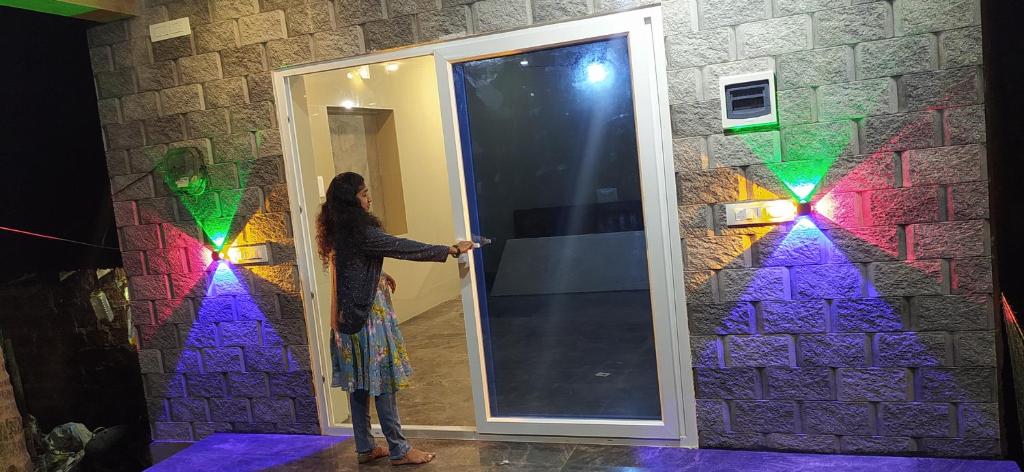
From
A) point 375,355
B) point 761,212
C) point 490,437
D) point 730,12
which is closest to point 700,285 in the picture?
point 761,212

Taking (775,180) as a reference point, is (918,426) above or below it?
below

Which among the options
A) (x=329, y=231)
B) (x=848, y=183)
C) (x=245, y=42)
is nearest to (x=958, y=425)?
(x=848, y=183)

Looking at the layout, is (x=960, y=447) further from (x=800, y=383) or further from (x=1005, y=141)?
(x=1005, y=141)

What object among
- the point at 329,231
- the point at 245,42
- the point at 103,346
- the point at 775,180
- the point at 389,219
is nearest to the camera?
the point at 775,180

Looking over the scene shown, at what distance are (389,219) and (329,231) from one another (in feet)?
8.43

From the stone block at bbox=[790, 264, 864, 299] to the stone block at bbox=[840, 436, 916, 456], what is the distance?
60cm

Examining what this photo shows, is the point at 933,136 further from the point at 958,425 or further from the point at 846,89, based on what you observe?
the point at 958,425

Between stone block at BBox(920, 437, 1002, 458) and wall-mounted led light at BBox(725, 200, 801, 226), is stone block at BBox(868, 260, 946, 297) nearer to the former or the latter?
wall-mounted led light at BBox(725, 200, 801, 226)

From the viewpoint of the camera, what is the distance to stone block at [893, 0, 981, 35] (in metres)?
2.64

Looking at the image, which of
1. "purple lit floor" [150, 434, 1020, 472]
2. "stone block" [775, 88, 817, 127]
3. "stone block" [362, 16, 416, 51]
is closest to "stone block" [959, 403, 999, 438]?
"purple lit floor" [150, 434, 1020, 472]

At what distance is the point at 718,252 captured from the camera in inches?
122

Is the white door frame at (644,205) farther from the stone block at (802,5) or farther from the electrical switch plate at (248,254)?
the electrical switch plate at (248,254)

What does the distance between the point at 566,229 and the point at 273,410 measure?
1.97 metres

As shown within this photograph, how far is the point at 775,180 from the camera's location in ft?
9.72
